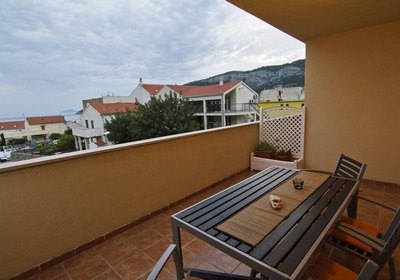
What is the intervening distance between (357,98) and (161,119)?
12.7m

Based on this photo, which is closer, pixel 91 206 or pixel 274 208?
pixel 274 208

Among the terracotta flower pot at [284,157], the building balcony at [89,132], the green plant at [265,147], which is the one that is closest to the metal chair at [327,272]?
the terracotta flower pot at [284,157]

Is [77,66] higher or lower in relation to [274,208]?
higher

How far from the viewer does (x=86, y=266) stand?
187 centimetres

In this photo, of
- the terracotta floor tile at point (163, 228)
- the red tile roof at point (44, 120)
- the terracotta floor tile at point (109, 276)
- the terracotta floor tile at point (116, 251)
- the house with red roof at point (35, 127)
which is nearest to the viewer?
the terracotta floor tile at point (109, 276)

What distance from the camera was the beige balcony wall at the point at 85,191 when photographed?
1723mm

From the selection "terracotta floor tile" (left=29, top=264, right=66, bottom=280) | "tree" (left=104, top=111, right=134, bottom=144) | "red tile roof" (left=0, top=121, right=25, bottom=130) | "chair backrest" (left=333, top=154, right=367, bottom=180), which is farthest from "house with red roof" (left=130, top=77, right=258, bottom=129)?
"terracotta floor tile" (left=29, top=264, right=66, bottom=280)

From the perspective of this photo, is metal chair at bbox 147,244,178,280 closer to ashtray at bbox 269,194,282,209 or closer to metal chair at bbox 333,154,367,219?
ashtray at bbox 269,194,282,209

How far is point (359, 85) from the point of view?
3.34 metres

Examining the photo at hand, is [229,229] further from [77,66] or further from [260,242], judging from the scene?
[77,66]

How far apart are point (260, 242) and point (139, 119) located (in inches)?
576

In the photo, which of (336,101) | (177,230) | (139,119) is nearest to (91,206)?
(177,230)

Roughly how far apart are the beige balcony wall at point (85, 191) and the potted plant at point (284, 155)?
1.71 m

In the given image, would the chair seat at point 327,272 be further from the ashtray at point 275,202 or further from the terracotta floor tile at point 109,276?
the terracotta floor tile at point 109,276
